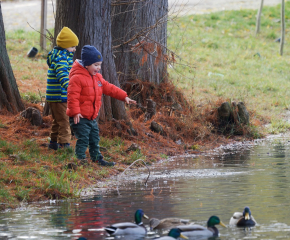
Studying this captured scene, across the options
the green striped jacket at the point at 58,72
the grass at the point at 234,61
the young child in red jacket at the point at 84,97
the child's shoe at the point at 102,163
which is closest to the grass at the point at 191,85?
the grass at the point at 234,61

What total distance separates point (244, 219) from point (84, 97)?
4.09 meters

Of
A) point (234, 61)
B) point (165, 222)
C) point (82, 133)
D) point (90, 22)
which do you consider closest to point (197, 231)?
point (165, 222)

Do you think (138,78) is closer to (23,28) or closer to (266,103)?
(266,103)

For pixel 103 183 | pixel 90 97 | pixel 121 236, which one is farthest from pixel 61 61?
pixel 121 236

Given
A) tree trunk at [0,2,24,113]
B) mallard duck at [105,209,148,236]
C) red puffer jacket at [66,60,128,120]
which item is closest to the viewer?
mallard duck at [105,209,148,236]

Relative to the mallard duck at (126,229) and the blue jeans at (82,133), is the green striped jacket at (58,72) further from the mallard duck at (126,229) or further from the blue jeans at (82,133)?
the mallard duck at (126,229)

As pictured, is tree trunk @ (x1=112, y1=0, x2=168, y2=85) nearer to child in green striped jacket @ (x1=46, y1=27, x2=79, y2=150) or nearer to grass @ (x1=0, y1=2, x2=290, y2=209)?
grass @ (x1=0, y1=2, x2=290, y2=209)

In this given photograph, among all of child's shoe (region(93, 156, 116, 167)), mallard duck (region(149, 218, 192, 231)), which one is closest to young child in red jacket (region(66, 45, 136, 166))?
child's shoe (region(93, 156, 116, 167))

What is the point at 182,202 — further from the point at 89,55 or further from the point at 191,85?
the point at 191,85

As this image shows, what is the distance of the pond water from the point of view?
5.46 metres

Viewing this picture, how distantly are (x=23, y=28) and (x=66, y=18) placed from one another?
46.5 ft

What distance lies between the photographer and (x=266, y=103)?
17297 millimetres

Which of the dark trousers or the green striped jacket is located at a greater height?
the green striped jacket

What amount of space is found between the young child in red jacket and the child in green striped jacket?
1.36 feet
